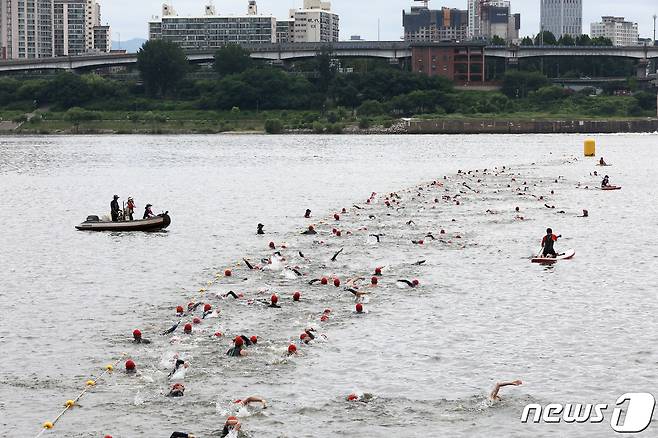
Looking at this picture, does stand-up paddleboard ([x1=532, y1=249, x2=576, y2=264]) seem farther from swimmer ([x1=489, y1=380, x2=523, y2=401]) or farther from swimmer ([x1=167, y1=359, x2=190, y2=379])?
swimmer ([x1=167, y1=359, x2=190, y2=379])

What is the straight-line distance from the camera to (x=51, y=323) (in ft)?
137

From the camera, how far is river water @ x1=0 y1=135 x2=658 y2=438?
101 ft

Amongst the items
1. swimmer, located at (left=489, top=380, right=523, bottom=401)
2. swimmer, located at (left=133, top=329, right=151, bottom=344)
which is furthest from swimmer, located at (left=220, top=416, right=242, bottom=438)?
swimmer, located at (left=133, top=329, right=151, bottom=344)

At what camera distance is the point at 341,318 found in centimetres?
4128

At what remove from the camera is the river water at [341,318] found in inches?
1209

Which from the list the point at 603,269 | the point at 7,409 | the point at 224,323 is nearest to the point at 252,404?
the point at 7,409

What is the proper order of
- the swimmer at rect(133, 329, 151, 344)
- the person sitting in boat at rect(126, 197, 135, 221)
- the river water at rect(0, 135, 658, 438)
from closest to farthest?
1. the river water at rect(0, 135, 658, 438)
2. the swimmer at rect(133, 329, 151, 344)
3. the person sitting in boat at rect(126, 197, 135, 221)

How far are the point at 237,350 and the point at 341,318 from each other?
6.39 m

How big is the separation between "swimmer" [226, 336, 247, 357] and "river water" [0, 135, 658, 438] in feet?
1.17

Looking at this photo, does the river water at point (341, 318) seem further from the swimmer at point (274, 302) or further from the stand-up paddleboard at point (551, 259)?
the stand-up paddleboard at point (551, 259)

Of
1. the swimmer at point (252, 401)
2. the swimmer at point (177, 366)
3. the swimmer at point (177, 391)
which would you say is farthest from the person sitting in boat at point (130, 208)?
the swimmer at point (252, 401)

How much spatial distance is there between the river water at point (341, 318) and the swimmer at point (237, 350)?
0.36 metres

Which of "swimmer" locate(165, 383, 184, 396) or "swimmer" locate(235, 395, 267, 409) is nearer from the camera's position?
"swimmer" locate(235, 395, 267, 409)

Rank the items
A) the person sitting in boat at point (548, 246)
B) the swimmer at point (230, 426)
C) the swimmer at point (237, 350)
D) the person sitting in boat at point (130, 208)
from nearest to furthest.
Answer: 1. the swimmer at point (230, 426)
2. the swimmer at point (237, 350)
3. the person sitting in boat at point (548, 246)
4. the person sitting in boat at point (130, 208)
